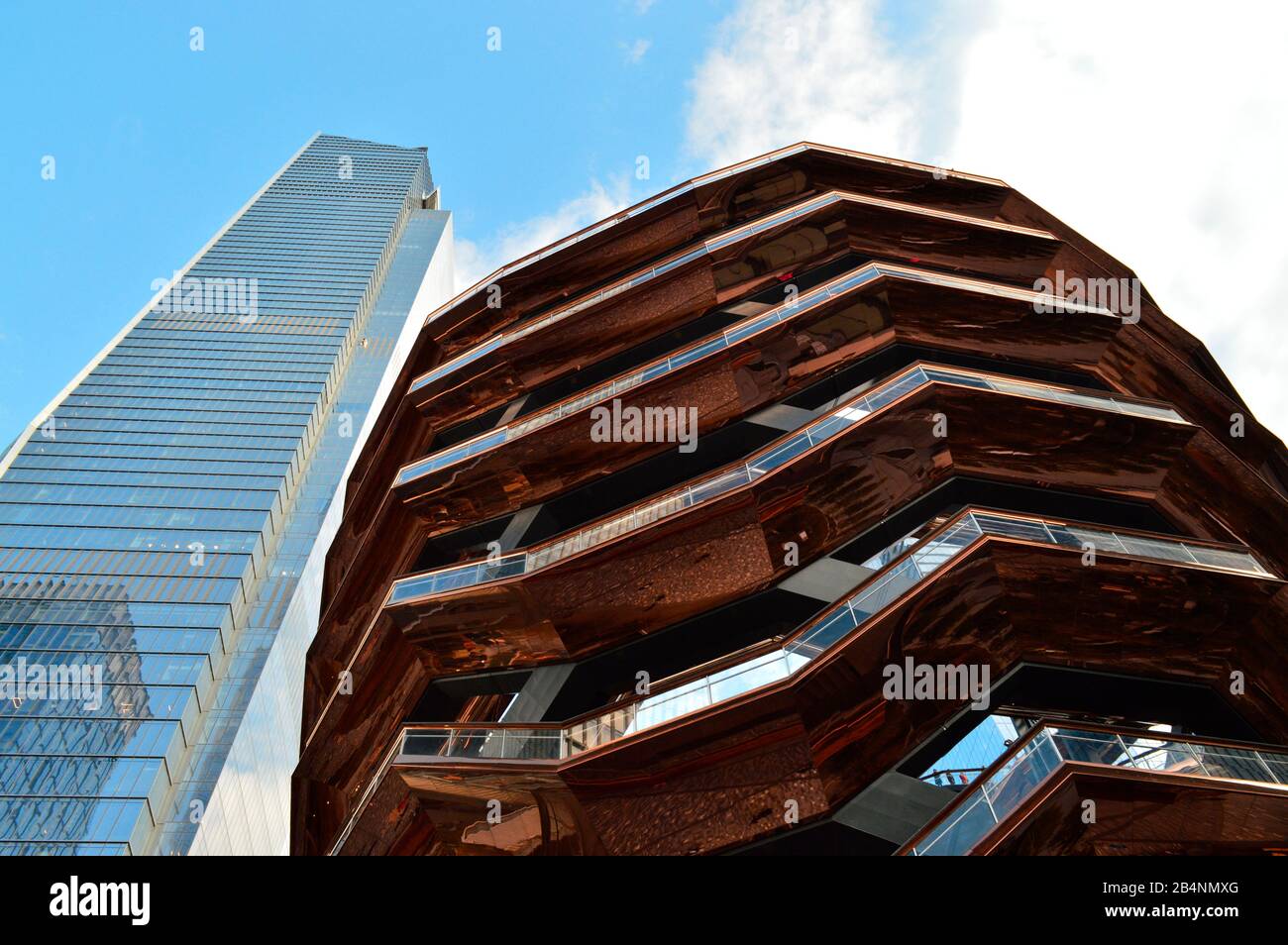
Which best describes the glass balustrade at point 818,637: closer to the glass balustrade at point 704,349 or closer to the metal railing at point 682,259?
the glass balustrade at point 704,349

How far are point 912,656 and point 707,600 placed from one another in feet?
14.5

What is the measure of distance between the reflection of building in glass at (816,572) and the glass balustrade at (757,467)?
0.09m

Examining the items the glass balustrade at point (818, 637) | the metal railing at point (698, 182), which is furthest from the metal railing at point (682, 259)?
the glass balustrade at point (818, 637)

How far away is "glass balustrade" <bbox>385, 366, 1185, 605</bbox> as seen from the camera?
16.6 meters

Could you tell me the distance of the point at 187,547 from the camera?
273 ft

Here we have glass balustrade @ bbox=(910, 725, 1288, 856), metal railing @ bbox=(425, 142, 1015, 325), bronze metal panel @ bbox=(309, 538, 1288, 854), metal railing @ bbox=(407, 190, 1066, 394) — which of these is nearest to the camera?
glass balustrade @ bbox=(910, 725, 1288, 856)

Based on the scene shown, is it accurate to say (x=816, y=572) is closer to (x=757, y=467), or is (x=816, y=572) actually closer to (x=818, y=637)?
(x=757, y=467)

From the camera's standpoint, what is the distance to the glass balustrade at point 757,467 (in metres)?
16.6

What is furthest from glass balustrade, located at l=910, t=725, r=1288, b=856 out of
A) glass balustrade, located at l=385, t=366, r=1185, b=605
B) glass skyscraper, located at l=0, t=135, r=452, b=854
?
glass skyscraper, located at l=0, t=135, r=452, b=854

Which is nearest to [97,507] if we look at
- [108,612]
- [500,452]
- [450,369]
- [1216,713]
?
[108,612]

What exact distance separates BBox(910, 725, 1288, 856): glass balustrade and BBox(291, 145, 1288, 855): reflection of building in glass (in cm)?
5

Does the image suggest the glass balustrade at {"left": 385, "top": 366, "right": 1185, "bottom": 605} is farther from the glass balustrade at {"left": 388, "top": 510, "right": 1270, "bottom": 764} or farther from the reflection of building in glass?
the glass balustrade at {"left": 388, "top": 510, "right": 1270, "bottom": 764}

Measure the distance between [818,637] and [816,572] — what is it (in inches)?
143

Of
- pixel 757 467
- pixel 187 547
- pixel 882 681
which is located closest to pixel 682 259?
pixel 757 467
